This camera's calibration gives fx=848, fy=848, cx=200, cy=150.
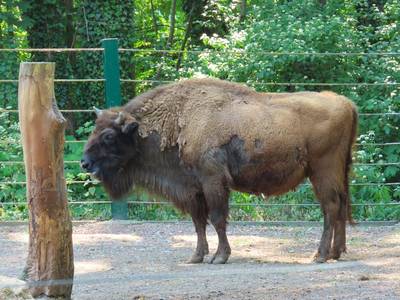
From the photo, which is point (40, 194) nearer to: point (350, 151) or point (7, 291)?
point (7, 291)

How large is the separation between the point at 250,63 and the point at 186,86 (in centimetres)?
330

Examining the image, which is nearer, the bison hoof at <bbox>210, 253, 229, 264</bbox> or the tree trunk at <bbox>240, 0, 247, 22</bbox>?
the bison hoof at <bbox>210, 253, 229, 264</bbox>

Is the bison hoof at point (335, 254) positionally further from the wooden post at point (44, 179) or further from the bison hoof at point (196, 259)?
the wooden post at point (44, 179)

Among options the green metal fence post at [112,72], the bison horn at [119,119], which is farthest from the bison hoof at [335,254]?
the green metal fence post at [112,72]

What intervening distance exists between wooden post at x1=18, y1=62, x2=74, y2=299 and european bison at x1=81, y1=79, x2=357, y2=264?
9.04 ft

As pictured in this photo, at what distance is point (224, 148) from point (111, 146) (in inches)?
47.1

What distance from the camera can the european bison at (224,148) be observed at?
8.34m

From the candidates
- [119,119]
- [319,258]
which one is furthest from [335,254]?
[119,119]

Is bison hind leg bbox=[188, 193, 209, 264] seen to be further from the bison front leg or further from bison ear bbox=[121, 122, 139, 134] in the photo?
bison ear bbox=[121, 122, 139, 134]

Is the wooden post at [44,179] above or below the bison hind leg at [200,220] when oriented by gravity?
above

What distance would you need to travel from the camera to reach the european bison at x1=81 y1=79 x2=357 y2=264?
834 centimetres

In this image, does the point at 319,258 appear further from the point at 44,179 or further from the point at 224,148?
the point at 44,179

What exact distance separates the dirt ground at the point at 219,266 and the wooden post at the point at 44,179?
0.29 m

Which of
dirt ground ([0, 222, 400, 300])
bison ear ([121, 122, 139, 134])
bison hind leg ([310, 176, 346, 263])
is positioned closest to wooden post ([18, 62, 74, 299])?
dirt ground ([0, 222, 400, 300])
